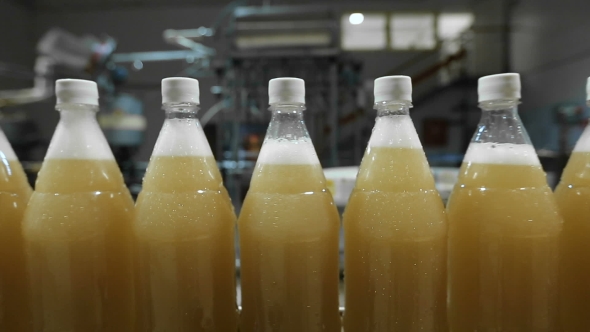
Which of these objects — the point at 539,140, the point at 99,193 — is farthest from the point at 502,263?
the point at 539,140

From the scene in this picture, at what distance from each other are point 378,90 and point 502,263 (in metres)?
0.29

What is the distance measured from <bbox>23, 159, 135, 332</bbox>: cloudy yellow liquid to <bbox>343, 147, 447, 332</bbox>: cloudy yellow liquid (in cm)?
34

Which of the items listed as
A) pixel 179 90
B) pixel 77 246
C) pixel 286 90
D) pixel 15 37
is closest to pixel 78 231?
pixel 77 246

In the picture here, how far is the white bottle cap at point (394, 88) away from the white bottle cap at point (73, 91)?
0.40 metres

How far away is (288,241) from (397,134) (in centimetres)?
22

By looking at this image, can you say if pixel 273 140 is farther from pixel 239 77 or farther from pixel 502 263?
pixel 239 77

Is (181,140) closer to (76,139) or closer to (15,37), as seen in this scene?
(76,139)

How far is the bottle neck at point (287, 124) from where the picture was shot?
0.58m

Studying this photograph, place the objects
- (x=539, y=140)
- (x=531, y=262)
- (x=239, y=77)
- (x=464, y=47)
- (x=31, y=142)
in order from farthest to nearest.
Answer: (x=464, y=47), (x=539, y=140), (x=31, y=142), (x=239, y=77), (x=531, y=262)

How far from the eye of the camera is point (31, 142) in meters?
3.00

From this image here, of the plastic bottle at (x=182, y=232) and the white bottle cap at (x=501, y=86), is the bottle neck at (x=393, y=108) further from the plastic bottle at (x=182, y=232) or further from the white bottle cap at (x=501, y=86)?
the plastic bottle at (x=182, y=232)

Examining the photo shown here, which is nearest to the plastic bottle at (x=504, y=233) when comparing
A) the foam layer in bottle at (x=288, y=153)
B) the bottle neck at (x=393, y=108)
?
the bottle neck at (x=393, y=108)

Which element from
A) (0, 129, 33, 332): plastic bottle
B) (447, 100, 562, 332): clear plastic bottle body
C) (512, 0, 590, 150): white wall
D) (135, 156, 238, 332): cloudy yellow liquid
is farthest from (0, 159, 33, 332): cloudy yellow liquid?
(512, 0, 590, 150): white wall

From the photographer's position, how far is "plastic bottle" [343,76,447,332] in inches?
20.4
